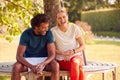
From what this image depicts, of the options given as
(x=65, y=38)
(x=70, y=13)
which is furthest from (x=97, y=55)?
(x=70, y=13)

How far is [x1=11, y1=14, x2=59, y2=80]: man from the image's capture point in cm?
483

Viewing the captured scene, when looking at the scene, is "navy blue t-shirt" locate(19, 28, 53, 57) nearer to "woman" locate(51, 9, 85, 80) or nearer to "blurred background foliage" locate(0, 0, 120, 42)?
"woman" locate(51, 9, 85, 80)

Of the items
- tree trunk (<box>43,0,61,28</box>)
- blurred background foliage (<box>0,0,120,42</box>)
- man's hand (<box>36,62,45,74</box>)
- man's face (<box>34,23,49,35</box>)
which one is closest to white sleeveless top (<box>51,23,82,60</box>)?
man's face (<box>34,23,49,35</box>)

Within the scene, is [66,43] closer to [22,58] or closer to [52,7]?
[22,58]

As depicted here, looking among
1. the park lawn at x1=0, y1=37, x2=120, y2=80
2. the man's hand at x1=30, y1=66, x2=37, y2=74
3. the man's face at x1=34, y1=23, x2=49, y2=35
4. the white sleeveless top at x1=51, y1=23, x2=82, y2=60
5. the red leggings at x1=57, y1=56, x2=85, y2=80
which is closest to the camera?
the man's hand at x1=30, y1=66, x2=37, y2=74

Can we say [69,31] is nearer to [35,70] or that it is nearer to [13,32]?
[35,70]

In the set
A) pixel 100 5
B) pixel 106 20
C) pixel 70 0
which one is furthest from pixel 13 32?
pixel 100 5

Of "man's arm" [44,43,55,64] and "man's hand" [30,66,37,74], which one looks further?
"man's arm" [44,43,55,64]

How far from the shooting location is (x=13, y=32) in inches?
313

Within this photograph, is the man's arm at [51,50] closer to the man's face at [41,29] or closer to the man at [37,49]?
the man at [37,49]

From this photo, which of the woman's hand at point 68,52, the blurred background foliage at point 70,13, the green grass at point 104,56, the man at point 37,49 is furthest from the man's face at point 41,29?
the green grass at point 104,56

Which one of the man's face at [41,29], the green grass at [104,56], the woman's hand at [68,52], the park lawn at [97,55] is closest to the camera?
the man's face at [41,29]

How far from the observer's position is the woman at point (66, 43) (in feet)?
17.1

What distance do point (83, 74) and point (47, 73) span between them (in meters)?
0.51
